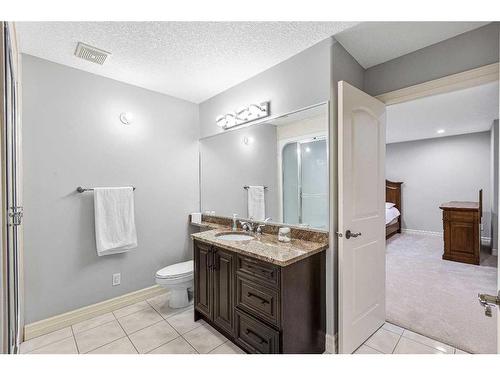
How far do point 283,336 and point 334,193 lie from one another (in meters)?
1.03

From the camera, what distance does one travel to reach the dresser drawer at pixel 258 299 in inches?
57.7

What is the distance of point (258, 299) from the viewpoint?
156cm

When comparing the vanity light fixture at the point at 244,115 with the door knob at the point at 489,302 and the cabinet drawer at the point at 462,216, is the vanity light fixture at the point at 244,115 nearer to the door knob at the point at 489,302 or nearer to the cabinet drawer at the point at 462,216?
the door knob at the point at 489,302

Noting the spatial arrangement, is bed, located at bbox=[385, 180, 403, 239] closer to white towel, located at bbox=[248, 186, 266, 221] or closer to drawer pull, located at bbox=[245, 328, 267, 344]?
white towel, located at bbox=[248, 186, 266, 221]

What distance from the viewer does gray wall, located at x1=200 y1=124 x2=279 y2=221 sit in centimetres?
228

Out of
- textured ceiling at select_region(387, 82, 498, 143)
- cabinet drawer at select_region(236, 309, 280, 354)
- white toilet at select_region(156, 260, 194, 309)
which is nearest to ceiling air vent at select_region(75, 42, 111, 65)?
white toilet at select_region(156, 260, 194, 309)

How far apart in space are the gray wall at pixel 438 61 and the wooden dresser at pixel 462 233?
9.61ft

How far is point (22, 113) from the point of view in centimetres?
190

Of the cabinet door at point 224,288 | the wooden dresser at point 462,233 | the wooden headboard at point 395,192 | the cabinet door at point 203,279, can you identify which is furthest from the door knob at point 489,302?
the wooden headboard at point 395,192

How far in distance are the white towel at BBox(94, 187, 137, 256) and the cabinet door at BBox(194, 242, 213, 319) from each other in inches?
32.0
